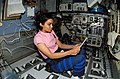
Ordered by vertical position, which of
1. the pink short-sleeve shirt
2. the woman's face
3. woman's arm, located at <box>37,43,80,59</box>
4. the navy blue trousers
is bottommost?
the navy blue trousers

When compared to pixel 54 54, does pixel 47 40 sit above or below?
above

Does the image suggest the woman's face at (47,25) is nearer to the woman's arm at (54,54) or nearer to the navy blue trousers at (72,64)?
the woman's arm at (54,54)

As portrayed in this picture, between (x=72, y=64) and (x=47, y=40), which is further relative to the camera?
(x=47, y=40)

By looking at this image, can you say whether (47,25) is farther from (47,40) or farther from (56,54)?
(56,54)

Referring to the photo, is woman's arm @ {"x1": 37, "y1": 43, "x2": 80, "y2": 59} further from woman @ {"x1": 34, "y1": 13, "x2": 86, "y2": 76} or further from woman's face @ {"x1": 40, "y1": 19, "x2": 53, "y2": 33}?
woman's face @ {"x1": 40, "y1": 19, "x2": 53, "y2": 33}

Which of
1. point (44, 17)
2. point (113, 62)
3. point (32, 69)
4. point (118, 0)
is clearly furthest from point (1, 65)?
point (118, 0)

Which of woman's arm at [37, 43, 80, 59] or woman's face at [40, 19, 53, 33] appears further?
woman's face at [40, 19, 53, 33]

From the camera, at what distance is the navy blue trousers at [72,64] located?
1.76 m

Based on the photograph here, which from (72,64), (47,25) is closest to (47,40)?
(47,25)

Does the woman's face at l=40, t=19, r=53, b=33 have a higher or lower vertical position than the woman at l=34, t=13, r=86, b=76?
higher

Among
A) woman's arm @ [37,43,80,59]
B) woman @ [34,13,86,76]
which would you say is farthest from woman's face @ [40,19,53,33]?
woman's arm @ [37,43,80,59]

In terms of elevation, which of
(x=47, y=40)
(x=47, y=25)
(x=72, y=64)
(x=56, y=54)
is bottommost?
(x=72, y=64)

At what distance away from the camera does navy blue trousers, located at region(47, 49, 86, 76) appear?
1.76 metres

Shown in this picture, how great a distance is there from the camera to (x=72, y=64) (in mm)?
1776
